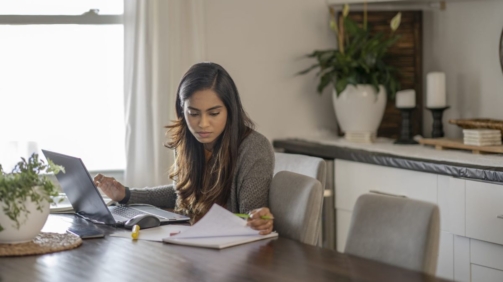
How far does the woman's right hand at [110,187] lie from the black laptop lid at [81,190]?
0.11 m

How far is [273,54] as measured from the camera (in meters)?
4.01

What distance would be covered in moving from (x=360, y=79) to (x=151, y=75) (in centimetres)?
103

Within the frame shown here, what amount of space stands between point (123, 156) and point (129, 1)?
0.75 meters

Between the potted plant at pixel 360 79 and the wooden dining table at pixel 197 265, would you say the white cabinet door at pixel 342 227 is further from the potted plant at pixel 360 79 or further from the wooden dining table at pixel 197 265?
the wooden dining table at pixel 197 265

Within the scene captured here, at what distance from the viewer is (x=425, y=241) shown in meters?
1.78

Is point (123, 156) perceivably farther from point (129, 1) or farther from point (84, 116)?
point (129, 1)

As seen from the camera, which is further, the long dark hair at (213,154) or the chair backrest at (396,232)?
the long dark hair at (213,154)

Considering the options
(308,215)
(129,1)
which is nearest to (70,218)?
(308,215)

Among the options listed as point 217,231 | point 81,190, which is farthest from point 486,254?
point 81,190

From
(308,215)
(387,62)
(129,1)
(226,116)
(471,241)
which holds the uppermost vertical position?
(129,1)

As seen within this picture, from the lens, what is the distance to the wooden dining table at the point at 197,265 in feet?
5.60

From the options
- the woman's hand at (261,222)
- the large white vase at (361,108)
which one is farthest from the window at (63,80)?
the woman's hand at (261,222)

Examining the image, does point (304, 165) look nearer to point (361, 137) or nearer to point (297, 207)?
point (297, 207)

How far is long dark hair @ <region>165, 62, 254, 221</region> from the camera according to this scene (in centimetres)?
246
